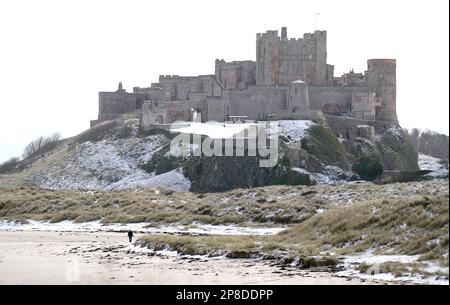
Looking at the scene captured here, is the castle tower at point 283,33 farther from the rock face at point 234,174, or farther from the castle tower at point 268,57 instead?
the rock face at point 234,174

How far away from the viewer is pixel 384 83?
7894 cm

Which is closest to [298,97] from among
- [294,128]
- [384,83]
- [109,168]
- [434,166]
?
[294,128]

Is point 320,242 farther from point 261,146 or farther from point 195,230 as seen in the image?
point 261,146

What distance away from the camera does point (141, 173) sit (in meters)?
70.6

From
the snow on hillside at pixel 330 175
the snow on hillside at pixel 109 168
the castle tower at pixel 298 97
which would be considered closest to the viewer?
the snow on hillside at pixel 330 175

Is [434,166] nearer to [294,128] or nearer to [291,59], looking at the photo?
[294,128]

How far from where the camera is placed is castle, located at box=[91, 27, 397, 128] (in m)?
75.9

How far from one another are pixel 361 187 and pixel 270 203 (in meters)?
5.06

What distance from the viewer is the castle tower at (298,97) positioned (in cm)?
7381

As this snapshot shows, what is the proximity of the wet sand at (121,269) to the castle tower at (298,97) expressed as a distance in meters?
40.3

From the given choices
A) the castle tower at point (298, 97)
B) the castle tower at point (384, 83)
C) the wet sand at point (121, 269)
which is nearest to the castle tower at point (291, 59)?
the castle tower at point (384, 83)

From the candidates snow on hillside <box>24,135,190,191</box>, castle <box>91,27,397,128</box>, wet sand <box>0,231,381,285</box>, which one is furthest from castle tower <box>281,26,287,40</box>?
wet sand <box>0,231,381,285</box>

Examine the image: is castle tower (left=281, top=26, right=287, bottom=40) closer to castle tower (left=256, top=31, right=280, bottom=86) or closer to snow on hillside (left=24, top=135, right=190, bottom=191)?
castle tower (left=256, top=31, right=280, bottom=86)

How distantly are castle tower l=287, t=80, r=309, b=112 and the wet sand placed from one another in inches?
1588
